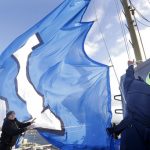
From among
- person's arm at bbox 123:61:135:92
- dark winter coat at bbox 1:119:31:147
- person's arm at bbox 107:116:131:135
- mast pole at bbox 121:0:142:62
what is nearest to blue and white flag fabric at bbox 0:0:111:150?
dark winter coat at bbox 1:119:31:147

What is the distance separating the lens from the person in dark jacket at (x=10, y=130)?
8.22 m

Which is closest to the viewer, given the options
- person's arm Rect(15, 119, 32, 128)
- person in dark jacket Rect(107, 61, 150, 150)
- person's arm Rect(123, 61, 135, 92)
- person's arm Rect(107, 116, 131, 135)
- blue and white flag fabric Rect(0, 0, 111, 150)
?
person in dark jacket Rect(107, 61, 150, 150)

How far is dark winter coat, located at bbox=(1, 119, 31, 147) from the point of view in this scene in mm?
8227

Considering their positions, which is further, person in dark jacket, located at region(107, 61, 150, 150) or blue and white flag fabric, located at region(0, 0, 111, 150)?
blue and white flag fabric, located at region(0, 0, 111, 150)

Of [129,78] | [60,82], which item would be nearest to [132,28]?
[60,82]

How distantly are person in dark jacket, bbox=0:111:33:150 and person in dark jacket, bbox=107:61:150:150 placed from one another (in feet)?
9.08

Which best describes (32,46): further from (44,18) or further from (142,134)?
(142,134)

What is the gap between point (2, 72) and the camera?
9.07 meters

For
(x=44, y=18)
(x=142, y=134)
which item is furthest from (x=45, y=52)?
(x=142, y=134)

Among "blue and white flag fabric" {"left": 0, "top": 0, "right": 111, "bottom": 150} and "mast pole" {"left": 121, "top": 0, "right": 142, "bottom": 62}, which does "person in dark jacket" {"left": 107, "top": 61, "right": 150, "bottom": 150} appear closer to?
"blue and white flag fabric" {"left": 0, "top": 0, "right": 111, "bottom": 150}

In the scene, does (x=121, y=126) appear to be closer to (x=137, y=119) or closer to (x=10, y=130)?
(x=137, y=119)

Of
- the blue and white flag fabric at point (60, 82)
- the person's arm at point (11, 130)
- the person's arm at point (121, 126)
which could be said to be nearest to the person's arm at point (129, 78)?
the person's arm at point (121, 126)

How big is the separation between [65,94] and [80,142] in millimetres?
1349

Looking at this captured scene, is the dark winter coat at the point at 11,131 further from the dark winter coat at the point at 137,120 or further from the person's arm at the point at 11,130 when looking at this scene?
the dark winter coat at the point at 137,120
